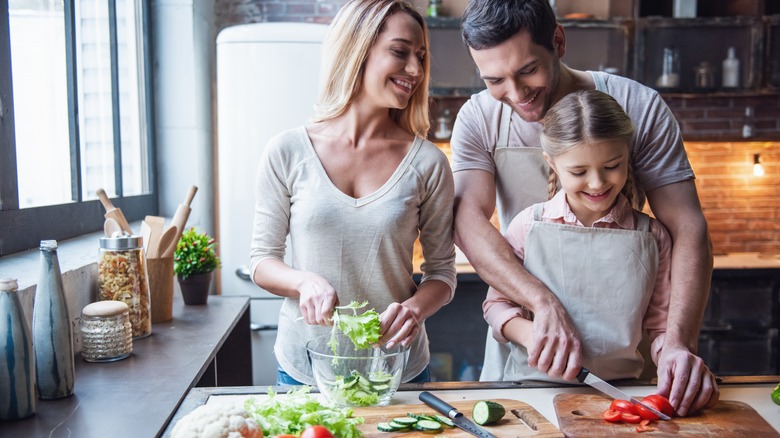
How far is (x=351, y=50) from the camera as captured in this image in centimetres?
179

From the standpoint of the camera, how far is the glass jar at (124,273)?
2045 millimetres

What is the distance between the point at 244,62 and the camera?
363cm

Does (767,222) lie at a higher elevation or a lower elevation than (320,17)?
lower

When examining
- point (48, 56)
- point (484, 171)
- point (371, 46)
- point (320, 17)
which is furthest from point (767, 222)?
point (48, 56)

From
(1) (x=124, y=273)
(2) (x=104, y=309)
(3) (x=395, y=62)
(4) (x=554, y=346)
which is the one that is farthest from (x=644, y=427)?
(1) (x=124, y=273)

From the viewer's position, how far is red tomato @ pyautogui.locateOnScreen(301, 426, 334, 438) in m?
1.15

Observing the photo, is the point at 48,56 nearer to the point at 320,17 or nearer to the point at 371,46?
the point at 371,46

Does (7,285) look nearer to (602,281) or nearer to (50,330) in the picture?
(50,330)

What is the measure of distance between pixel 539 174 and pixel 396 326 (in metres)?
0.71

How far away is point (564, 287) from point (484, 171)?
0.41m

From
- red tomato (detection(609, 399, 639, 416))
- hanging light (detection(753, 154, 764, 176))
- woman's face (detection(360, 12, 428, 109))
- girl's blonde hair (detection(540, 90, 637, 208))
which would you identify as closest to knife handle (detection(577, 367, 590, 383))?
red tomato (detection(609, 399, 639, 416))

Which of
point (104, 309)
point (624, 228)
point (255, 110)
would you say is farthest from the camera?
point (255, 110)

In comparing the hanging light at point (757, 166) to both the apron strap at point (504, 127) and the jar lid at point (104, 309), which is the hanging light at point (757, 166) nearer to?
the apron strap at point (504, 127)

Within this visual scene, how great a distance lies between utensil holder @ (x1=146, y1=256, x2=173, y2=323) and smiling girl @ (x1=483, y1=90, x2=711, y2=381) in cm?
126
